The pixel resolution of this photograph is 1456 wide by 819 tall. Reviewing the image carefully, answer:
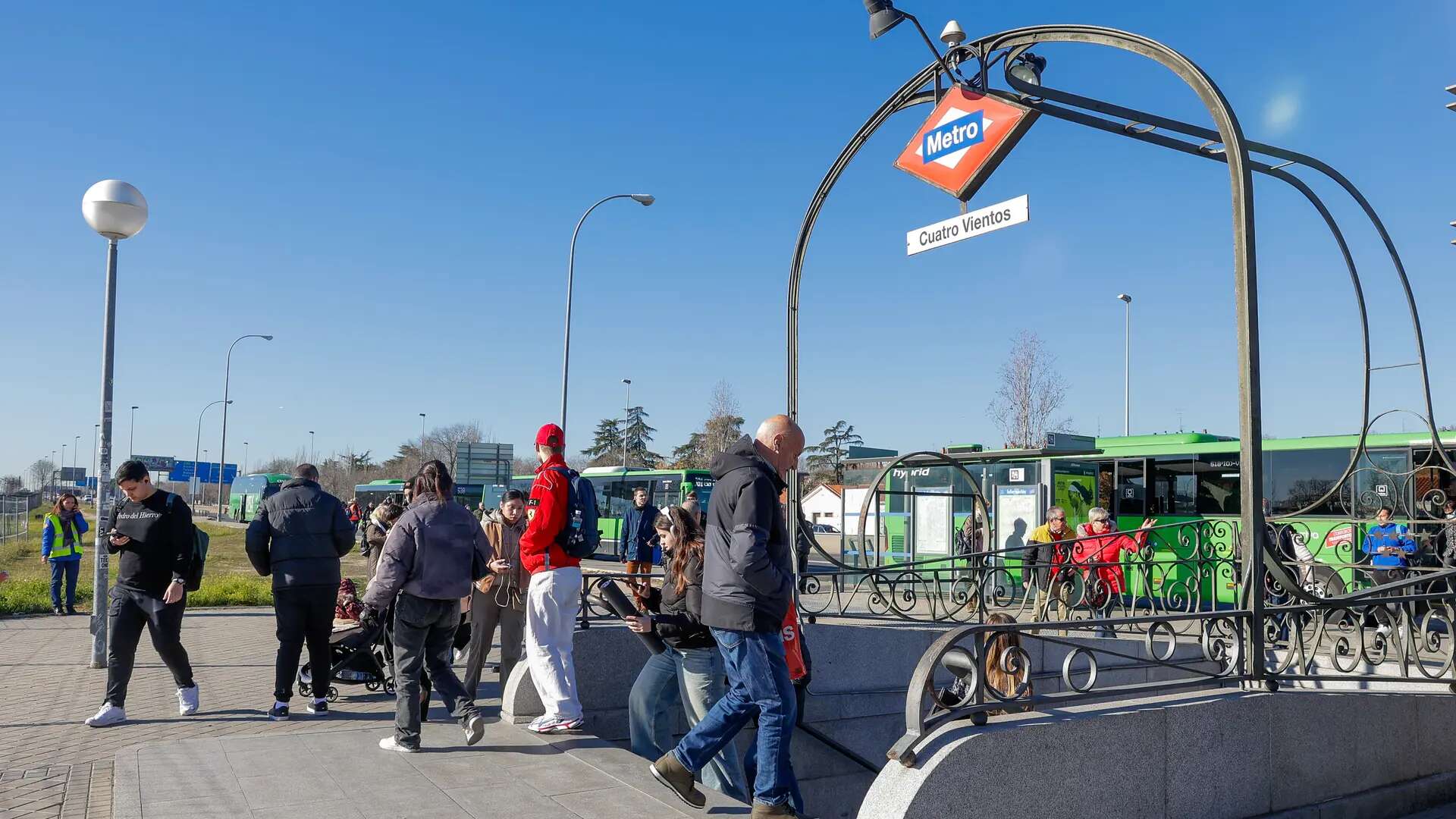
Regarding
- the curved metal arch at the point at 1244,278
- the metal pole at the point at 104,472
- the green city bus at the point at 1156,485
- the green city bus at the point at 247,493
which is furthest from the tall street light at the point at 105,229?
the green city bus at the point at 247,493

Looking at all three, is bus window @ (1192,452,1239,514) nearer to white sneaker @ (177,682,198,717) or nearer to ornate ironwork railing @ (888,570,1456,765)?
ornate ironwork railing @ (888,570,1456,765)

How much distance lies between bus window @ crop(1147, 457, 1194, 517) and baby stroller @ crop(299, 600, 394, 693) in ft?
48.2

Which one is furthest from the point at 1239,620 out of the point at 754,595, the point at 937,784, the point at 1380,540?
the point at 1380,540

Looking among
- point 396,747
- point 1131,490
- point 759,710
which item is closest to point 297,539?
point 396,747

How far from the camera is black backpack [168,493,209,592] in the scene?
689 cm

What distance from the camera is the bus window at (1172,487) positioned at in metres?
18.1

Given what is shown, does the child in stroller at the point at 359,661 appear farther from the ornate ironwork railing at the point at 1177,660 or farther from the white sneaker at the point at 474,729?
the ornate ironwork railing at the point at 1177,660

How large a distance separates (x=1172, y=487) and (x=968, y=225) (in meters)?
13.6

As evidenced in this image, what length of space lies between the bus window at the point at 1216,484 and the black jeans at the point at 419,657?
1503 cm

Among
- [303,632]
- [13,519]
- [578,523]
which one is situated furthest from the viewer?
[13,519]

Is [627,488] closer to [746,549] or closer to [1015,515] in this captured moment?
[1015,515]

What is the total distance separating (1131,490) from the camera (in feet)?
62.4

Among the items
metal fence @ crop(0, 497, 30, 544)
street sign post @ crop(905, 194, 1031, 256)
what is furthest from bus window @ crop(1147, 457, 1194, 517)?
metal fence @ crop(0, 497, 30, 544)

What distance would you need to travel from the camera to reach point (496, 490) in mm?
38719
